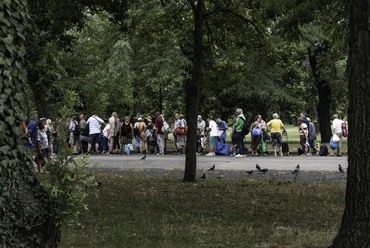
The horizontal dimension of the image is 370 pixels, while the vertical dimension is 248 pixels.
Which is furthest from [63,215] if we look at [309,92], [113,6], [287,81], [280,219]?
[309,92]

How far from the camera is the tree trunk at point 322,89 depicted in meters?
29.5

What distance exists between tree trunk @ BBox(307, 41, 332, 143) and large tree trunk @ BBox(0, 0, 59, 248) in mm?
26163

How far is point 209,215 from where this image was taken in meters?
8.67

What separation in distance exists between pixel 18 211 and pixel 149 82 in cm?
2539

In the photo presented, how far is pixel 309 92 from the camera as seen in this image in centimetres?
3753

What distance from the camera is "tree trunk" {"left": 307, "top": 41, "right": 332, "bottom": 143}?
29547 millimetres

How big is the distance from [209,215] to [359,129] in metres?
3.83

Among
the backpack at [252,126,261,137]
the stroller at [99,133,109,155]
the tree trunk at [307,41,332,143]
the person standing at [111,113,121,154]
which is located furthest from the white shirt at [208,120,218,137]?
the tree trunk at [307,41,332,143]

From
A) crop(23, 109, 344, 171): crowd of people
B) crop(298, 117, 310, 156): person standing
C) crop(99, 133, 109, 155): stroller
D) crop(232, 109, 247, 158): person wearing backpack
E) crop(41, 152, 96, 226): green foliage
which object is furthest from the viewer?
crop(99, 133, 109, 155): stroller

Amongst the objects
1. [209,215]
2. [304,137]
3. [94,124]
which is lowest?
[209,215]

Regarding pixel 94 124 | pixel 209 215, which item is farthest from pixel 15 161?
pixel 94 124

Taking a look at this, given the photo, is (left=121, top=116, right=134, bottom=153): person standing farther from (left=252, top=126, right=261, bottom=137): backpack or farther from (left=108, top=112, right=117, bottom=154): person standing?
(left=252, top=126, right=261, bottom=137): backpack

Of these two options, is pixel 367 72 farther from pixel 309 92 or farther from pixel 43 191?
pixel 309 92

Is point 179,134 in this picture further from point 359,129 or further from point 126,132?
point 359,129
